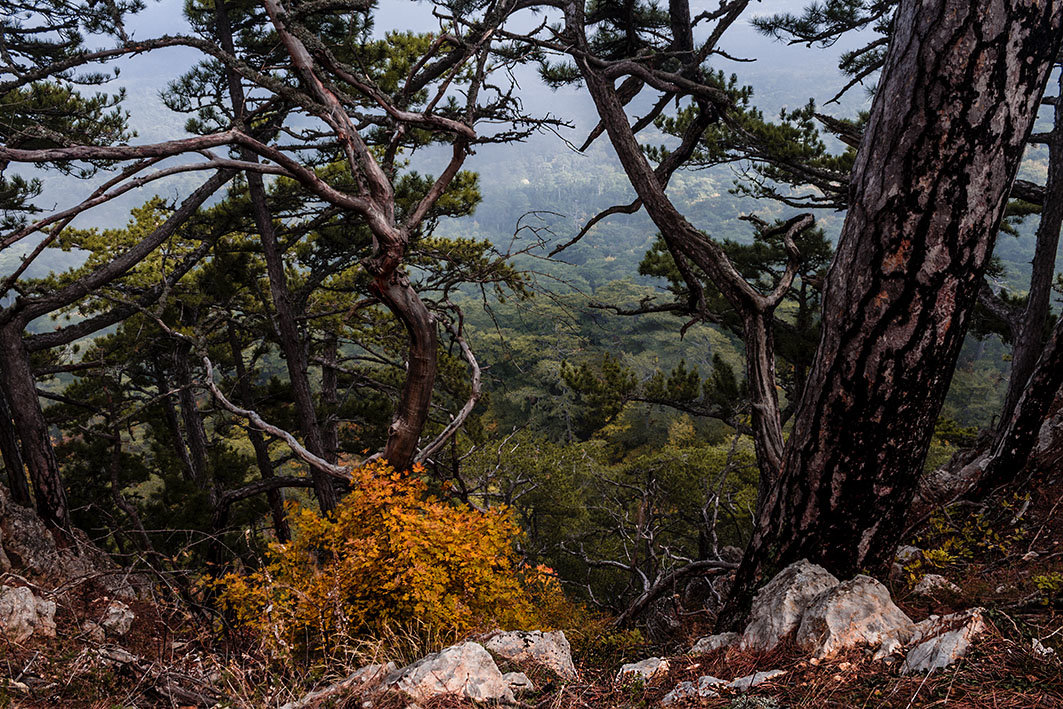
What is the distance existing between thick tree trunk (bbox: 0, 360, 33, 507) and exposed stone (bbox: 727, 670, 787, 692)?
25.5ft

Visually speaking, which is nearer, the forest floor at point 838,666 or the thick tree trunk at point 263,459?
the forest floor at point 838,666

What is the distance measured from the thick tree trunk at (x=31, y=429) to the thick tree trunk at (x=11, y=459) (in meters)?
0.10

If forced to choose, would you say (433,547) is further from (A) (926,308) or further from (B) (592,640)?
(A) (926,308)

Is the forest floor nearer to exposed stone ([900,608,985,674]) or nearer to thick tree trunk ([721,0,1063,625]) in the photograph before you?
exposed stone ([900,608,985,674])

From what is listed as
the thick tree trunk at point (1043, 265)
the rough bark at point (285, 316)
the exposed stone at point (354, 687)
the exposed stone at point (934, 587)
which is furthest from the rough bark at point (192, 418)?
the thick tree trunk at point (1043, 265)

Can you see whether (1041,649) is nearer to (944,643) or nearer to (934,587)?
(944,643)

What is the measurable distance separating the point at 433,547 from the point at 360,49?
6618mm

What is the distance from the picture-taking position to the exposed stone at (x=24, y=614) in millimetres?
3641

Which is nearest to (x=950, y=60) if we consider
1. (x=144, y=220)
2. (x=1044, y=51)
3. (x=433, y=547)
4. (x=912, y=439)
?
(x=1044, y=51)

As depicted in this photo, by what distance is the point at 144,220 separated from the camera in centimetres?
995

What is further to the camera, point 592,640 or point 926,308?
point 592,640

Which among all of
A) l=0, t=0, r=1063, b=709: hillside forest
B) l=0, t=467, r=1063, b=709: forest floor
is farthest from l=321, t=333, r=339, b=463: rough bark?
l=0, t=467, r=1063, b=709: forest floor

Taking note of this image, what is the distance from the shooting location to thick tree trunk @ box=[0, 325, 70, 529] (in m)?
6.15

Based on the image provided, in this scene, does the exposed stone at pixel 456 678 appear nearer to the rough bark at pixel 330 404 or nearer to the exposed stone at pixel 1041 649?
the exposed stone at pixel 1041 649
